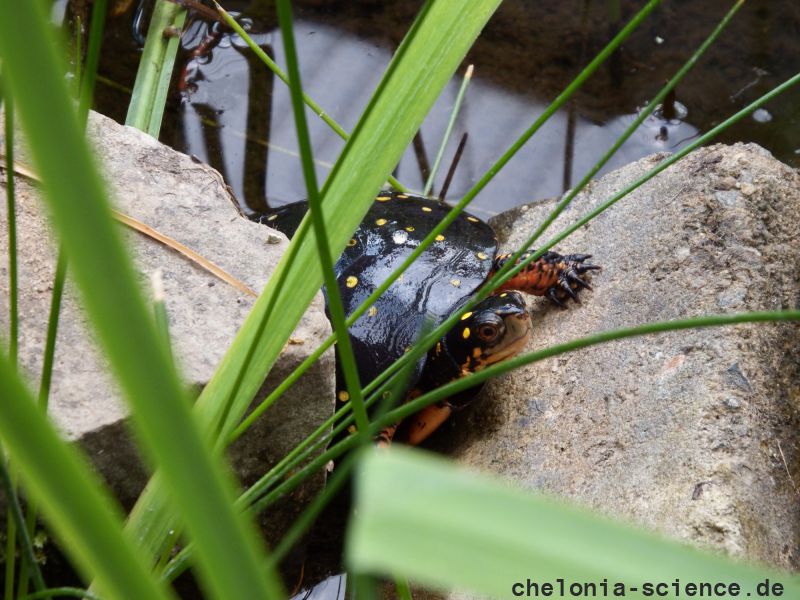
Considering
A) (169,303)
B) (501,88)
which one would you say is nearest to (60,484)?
(169,303)

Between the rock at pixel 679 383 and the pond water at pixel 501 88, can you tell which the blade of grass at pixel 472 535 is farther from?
the pond water at pixel 501 88

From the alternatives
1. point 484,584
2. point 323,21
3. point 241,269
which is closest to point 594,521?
point 484,584

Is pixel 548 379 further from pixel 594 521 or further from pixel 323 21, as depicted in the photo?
pixel 323 21

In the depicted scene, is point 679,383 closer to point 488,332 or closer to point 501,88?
point 488,332

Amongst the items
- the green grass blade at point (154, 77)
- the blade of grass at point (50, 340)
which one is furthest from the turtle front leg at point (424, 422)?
the blade of grass at point (50, 340)

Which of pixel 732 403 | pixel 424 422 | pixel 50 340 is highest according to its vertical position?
pixel 732 403

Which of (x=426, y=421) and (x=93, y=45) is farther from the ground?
(x=93, y=45)

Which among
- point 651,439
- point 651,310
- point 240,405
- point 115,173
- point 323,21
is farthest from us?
point 323,21
